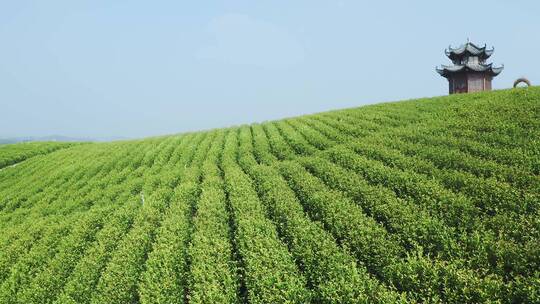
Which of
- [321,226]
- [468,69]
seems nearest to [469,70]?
[468,69]

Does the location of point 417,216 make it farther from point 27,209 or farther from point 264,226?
point 27,209

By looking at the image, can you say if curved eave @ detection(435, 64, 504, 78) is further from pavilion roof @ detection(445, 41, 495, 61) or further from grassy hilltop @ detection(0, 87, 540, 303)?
grassy hilltop @ detection(0, 87, 540, 303)

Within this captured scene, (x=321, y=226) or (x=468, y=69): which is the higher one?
(x=468, y=69)

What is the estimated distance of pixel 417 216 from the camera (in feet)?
38.3

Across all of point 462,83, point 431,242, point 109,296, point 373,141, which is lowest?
point 109,296

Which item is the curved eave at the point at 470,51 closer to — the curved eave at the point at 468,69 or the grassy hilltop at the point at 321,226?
the curved eave at the point at 468,69

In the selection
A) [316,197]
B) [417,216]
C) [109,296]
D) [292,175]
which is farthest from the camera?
[292,175]

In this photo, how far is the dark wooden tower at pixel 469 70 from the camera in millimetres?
48969

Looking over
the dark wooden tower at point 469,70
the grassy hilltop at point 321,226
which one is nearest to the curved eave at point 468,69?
the dark wooden tower at point 469,70

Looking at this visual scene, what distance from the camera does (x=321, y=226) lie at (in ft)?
41.1

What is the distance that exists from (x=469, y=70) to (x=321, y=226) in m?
45.4

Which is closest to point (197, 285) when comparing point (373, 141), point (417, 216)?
point (417, 216)

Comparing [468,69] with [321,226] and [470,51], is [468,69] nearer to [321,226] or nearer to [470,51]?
[470,51]

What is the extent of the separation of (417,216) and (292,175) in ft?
24.6
